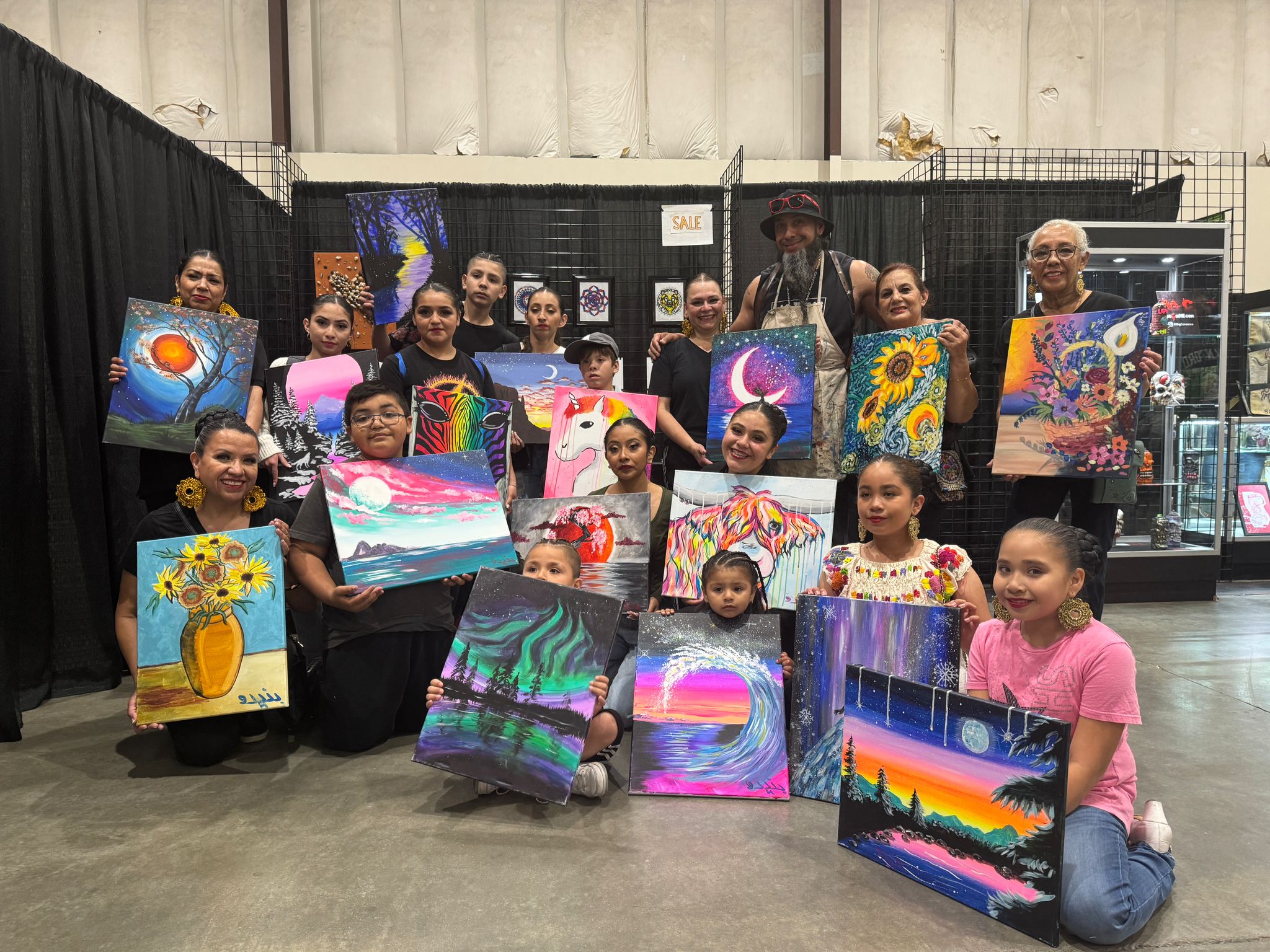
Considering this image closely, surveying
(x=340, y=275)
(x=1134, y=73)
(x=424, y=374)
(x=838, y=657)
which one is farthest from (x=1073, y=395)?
(x=1134, y=73)

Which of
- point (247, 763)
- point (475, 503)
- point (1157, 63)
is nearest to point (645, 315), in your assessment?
point (475, 503)

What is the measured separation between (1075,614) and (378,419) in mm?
2433

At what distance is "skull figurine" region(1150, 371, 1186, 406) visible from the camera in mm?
5797

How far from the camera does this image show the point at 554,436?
3852mm

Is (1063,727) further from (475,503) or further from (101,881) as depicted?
(101,881)

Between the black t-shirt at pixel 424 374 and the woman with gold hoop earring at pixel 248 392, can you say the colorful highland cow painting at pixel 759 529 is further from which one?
the woman with gold hoop earring at pixel 248 392

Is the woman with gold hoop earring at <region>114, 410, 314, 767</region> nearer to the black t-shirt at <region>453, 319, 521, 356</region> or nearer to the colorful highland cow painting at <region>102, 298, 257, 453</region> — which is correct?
the colorful highland cow painting at <region>102, 298, 257, 453</region>

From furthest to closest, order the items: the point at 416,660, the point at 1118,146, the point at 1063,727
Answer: the point at 1118,146
the point at 416,660
the point at 1063,727

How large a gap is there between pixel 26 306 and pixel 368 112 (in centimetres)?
475

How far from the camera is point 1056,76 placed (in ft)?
26.4

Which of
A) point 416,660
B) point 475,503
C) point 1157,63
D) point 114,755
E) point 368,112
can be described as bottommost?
point 114,755

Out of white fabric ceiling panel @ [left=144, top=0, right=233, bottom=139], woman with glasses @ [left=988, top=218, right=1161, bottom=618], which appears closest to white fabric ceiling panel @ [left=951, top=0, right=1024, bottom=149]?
woman with glasses @ [left=988, top=218, right=1161, bottom=618]

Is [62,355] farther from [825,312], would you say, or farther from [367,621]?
[825,312]

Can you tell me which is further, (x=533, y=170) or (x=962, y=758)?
(x=533, y=170)
